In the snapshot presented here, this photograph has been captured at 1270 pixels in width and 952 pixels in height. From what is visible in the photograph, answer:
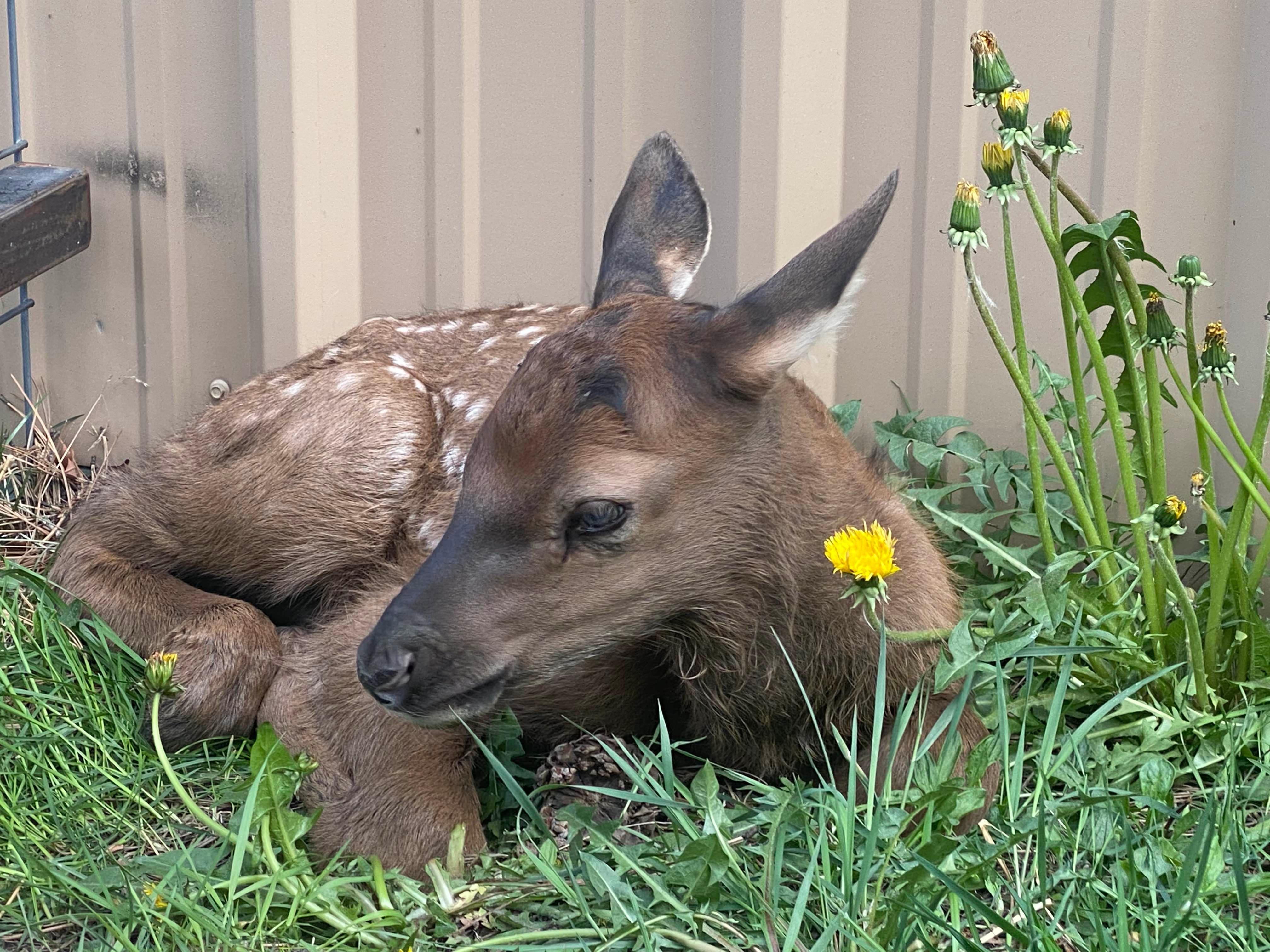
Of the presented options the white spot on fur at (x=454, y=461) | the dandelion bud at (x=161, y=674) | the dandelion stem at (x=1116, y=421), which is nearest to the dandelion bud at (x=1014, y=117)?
the dandelion stem at (x=1116, y=421)

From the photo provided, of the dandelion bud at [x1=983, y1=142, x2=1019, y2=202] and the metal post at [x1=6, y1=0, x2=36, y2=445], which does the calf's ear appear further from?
the metal post at [x1=6, y1=0, x2=36, y2=445]

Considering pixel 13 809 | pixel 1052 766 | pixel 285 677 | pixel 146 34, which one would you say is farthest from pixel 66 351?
pixel 1052 766

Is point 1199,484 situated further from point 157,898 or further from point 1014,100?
point 157,898

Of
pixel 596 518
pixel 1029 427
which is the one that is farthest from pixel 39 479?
pixel 1029 427

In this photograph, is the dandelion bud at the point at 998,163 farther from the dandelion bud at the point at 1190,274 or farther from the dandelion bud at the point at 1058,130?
the dandelion bud at the point at 1190,274

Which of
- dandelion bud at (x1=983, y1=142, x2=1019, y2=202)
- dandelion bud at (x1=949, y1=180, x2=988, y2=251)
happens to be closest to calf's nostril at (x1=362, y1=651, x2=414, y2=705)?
dandelion bud at (x1=949, y1=180, x2=988, y2=251)

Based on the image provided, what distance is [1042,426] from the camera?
3.25 metres

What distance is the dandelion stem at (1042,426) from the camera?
312cm

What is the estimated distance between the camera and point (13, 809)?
2.92 meters

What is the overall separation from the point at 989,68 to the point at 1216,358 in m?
0.92

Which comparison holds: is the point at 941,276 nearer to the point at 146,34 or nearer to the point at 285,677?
the point at 285,677

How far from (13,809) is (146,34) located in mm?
2795

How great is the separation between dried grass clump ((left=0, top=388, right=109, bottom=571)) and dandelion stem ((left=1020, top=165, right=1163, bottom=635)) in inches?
122

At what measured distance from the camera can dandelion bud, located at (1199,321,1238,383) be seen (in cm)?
323
